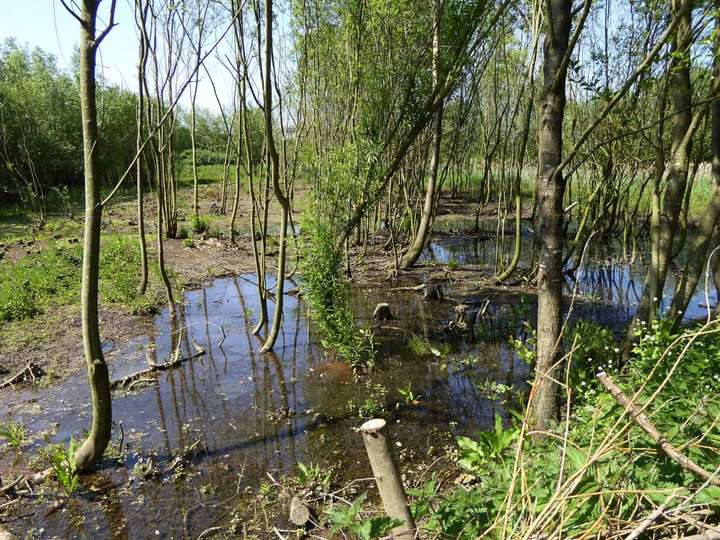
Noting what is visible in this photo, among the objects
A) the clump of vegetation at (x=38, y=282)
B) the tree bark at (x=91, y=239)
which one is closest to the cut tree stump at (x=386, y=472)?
the tree bark at (x=91, y=239)

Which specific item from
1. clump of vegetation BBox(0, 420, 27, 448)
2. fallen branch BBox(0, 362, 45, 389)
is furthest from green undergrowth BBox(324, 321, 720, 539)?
fallen branch BBox(0, 362, 45, 389)

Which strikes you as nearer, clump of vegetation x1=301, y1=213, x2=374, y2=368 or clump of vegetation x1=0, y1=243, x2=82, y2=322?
clump of vegetation x1=301, y1=213, x2=374, y2=368

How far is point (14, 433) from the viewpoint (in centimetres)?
512

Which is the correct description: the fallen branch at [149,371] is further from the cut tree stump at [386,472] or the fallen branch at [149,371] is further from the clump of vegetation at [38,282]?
the cut tree stump at [386,472]

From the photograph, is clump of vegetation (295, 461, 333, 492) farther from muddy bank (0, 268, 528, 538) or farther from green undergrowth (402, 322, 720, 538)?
green undergrowth (402, 322, 720, 538)

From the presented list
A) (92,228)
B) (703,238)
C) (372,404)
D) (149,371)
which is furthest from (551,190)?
(149,371)

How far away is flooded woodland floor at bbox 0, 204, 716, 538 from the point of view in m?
4.20

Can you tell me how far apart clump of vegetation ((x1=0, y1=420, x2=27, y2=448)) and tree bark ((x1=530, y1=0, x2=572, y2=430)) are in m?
4.80

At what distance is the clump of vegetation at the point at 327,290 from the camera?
22.3 ft

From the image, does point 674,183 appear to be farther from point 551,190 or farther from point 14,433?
point 14,433

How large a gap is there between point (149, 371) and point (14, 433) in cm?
176

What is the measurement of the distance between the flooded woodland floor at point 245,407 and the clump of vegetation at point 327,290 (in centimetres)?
41

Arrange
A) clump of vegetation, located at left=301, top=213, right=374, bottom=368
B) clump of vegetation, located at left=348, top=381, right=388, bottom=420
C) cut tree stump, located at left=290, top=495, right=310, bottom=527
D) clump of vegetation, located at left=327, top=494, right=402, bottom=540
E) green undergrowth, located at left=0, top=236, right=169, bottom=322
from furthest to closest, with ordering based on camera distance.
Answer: green undergrowth, located at left=0, top=236, right=169, bottom=322, clump of vegetation, located at left=301, top=213, right=374, bottom=368, clump of vegetation, located at left=348, top=381, right=388, bottom=420, cut tree stump, located at left=290, top=495, right=310, bottom=527, clump of vegetation, located at left=327, top=494, right=402, bottom=540

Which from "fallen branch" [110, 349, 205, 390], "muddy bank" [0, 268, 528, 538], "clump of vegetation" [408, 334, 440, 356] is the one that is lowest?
"muddy bank" [0, 268, 528, 538]
